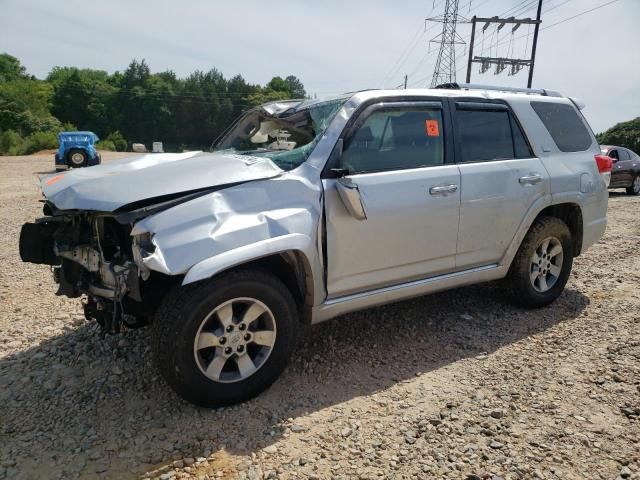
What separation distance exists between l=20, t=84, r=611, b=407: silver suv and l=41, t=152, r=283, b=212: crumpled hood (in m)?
0.01

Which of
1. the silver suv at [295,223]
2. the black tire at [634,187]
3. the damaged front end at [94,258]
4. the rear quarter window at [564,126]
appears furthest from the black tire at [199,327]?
the black tire at [634,187]

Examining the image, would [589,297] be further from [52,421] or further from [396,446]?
[52,421]

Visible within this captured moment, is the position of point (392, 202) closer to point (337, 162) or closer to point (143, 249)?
point (337, 162)

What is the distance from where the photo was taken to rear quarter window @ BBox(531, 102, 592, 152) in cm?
425

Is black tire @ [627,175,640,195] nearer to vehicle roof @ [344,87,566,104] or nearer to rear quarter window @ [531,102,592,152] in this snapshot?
rear quarter window @ [531,102,592,152]

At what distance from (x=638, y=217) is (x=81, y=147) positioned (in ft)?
60.5

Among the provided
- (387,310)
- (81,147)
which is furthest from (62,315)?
(81,147)

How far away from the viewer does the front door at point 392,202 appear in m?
3.01

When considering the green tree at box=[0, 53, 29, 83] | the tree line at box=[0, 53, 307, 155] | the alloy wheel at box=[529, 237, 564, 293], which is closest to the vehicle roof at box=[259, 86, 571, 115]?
the alloy wheel at box=[529, 237, 564, 293]

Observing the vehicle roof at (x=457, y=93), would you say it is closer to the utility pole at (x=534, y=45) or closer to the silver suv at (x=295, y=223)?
the silver suv at (x=295, y=223)

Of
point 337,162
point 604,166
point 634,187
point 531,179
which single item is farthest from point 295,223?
point 634,187

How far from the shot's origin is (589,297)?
15.4 ft

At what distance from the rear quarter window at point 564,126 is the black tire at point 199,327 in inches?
118

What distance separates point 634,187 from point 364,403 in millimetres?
15093
